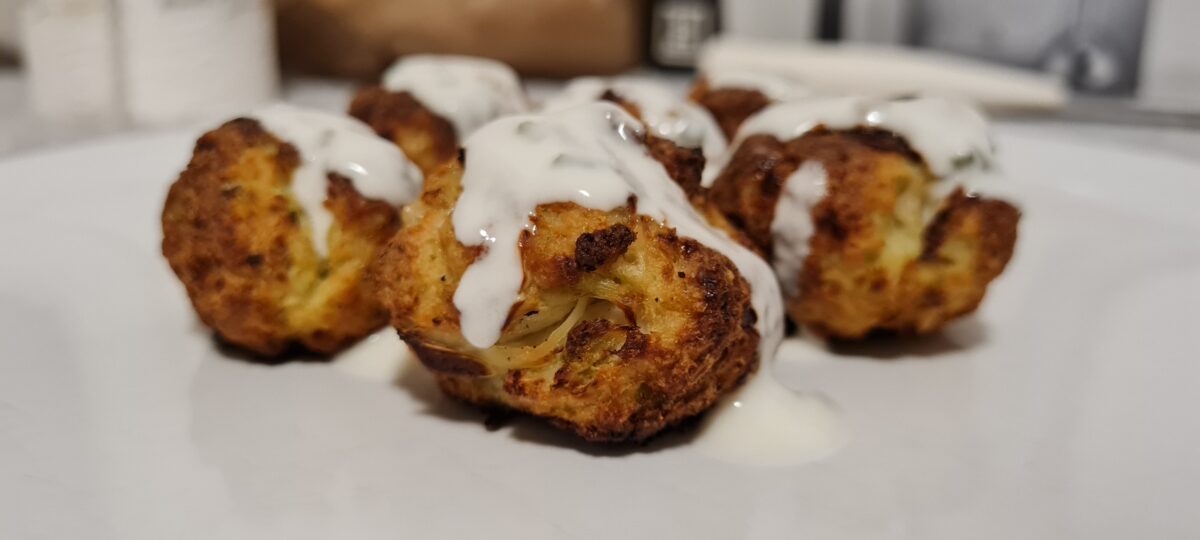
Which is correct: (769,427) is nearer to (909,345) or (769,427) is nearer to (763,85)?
(909,345)

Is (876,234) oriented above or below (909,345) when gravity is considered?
above

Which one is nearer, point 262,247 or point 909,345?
point 262,247

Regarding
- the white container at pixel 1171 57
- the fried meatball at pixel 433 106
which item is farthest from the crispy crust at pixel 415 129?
the white container at pixel 1171 57

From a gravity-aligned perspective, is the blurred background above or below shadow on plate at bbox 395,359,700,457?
above

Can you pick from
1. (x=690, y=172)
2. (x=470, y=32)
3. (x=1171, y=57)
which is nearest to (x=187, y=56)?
(x=470, y=32)

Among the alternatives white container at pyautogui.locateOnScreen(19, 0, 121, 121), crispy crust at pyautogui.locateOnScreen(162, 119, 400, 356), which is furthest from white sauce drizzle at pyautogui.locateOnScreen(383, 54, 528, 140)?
white container at pyautogui.locateOnScreen(19, 0, 121, 121)

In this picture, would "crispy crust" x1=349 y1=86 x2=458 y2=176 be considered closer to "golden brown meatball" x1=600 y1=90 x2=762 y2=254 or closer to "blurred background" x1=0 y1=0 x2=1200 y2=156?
"golden brown meatball" x1=600 y1=90 x2=762 y2=254

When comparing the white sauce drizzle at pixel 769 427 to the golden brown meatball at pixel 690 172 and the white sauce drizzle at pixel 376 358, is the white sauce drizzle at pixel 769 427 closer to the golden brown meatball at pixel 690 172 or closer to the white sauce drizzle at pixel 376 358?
the golden brown meatball at pixel 690 172
